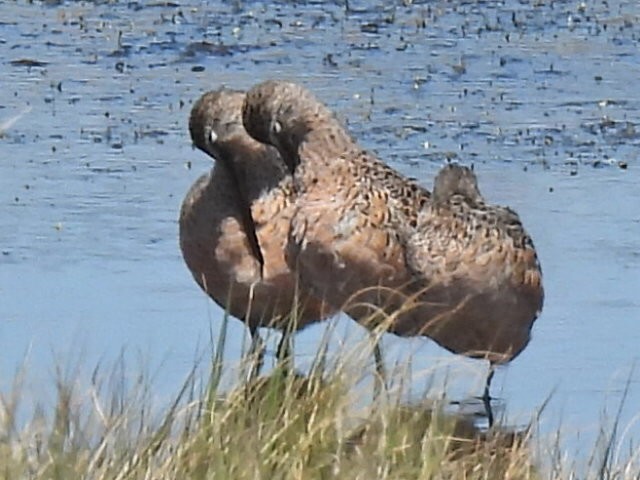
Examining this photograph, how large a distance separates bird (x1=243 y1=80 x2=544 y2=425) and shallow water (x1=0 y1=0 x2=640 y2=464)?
0.13 m

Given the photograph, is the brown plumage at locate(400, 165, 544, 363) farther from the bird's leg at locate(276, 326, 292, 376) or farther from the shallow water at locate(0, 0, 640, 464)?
the bird's leg at locate(276, 326, 292, 376)

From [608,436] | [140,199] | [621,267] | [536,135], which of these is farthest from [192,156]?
[608,436]

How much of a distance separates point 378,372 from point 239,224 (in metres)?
1.60

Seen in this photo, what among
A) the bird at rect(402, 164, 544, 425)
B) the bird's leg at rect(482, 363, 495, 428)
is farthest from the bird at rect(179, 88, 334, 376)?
the bird's leg at rect(482, 363, 495, 428)

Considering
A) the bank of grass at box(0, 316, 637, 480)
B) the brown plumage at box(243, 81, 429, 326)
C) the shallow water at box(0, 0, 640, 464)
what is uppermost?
the brown plumage at box(243, 81, 429, 326)

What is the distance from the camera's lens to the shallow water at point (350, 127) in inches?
304

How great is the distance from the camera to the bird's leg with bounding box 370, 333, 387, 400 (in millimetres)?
6414

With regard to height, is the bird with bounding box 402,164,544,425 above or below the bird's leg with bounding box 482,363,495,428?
Result: above

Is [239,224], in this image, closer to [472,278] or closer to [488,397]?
[472,278]

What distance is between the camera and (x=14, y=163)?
9.94m

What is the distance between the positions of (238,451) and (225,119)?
7.78 feet

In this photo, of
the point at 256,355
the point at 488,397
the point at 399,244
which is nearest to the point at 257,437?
the point at 256,355

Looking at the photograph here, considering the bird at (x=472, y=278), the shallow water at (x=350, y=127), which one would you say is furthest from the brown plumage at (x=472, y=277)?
the shallow water at (x=350, y=127)

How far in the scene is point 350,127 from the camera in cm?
1059
